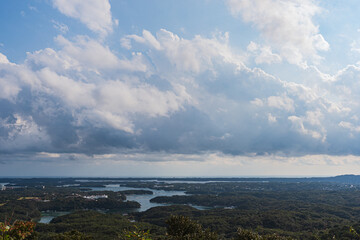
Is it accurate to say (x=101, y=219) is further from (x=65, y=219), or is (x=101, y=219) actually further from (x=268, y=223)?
(x=268, y=223)

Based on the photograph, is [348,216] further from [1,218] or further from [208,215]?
[1,218]

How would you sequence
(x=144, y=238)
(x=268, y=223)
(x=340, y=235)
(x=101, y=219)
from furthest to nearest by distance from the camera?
(x=101, y=219) < (x=268, y=223) < (x=340, y=235) < (x=144, y=238)

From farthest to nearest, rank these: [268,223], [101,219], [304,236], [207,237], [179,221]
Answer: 1. [101,219]
2. [268,223]
3. [304,236]
4. [179,221]
5. [207,237]

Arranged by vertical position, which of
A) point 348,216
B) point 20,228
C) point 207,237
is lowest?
point 348,216

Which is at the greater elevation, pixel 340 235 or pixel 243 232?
pixel 243 232

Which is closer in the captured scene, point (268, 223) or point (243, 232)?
point (243, 232)

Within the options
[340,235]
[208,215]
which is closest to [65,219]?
[208,215]

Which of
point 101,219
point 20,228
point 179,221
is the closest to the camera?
point 20,228

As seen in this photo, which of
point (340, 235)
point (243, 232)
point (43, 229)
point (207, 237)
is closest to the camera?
point (243, 232)

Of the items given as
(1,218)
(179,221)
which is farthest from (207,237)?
(1,218)
